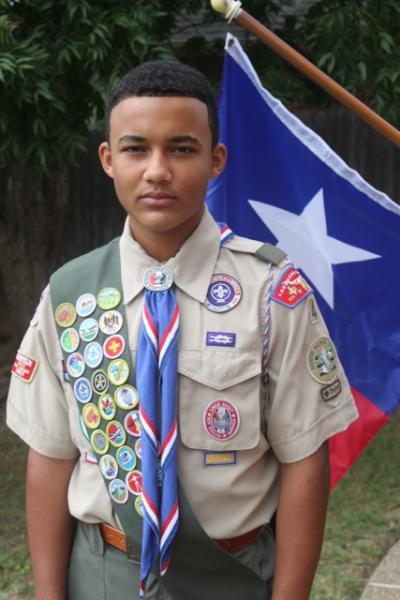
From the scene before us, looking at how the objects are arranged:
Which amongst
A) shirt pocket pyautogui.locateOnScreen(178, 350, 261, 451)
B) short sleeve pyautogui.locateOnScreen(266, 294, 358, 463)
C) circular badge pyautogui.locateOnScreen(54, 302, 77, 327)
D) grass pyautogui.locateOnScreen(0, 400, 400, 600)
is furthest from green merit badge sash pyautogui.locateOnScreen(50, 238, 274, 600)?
grass pyautogui.locateOnScreen(0, 400, 400, 600)

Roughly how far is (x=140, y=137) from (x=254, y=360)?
477mm

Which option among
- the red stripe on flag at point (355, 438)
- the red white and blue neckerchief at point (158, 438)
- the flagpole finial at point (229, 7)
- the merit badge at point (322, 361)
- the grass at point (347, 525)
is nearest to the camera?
the red white and blue neckerchief at point (158, 438)

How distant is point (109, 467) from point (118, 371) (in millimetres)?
188

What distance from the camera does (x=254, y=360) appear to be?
1791 millimetres

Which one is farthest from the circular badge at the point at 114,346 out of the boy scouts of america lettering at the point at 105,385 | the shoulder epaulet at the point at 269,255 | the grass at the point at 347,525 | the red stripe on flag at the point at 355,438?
the grass at the point at 347,525

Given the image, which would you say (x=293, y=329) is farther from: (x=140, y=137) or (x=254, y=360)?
(x=140, y=137)

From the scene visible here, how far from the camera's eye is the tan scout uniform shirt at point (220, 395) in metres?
1.79

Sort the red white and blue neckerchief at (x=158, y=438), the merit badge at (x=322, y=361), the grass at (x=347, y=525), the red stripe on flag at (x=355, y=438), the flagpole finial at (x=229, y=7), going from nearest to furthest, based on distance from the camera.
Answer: the red white and blue neckerchief at (x=158, y=438), the merit badge at (x=322, y=361), the flagpole finial at (x=229, y=7), the red stripe on flag at (x=355, y=438), the grass at (x=347, y=525)

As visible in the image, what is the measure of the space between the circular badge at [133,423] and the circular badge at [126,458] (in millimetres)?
33

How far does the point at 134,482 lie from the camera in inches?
71.1

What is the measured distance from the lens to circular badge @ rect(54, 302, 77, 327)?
1.89 m

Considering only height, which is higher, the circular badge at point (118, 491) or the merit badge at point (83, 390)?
the merit badge at point (83, 390)

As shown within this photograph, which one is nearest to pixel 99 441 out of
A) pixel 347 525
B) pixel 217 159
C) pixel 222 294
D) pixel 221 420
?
pixel 221 420

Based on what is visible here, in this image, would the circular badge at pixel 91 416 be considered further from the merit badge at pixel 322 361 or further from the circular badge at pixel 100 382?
the merit badge at pixel 322 361
